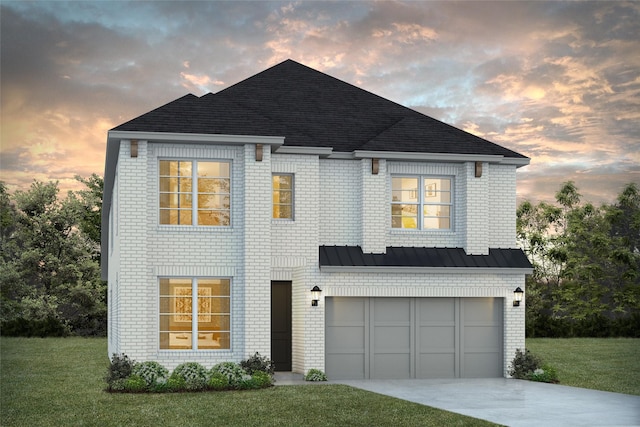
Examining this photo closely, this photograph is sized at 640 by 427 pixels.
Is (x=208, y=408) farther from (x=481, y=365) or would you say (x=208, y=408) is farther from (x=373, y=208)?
(x=481, y=365)

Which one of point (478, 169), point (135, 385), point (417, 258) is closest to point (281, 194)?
point (417, 258)

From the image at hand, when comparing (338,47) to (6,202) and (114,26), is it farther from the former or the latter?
(6,202)

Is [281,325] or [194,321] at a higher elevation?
[194,321]

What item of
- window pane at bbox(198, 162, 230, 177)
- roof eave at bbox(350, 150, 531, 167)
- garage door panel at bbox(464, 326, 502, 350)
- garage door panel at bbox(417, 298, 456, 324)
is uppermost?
roof eave at bbox(350, 150, 531, 167)

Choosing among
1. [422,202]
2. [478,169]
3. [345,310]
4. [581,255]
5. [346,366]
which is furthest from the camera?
[581,255]

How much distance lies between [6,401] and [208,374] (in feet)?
13.9

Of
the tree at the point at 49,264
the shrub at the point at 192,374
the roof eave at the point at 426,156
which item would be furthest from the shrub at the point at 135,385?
the tree at the point at 49,264

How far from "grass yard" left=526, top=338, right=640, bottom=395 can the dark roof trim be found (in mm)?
3264

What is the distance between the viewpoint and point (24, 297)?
4322 centimetres

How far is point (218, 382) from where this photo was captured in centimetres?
1783

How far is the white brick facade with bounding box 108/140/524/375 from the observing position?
1845cm

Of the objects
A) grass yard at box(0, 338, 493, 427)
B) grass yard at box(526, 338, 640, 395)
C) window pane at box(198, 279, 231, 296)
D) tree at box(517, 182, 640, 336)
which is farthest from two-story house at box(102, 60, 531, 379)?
tree at box(517, 182, 640, 336)

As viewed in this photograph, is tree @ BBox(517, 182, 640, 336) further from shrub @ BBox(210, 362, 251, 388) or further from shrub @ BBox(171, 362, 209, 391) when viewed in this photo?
shrub @ BBox(171, 362, 209, 391)

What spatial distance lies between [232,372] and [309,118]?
7441 millimetres
